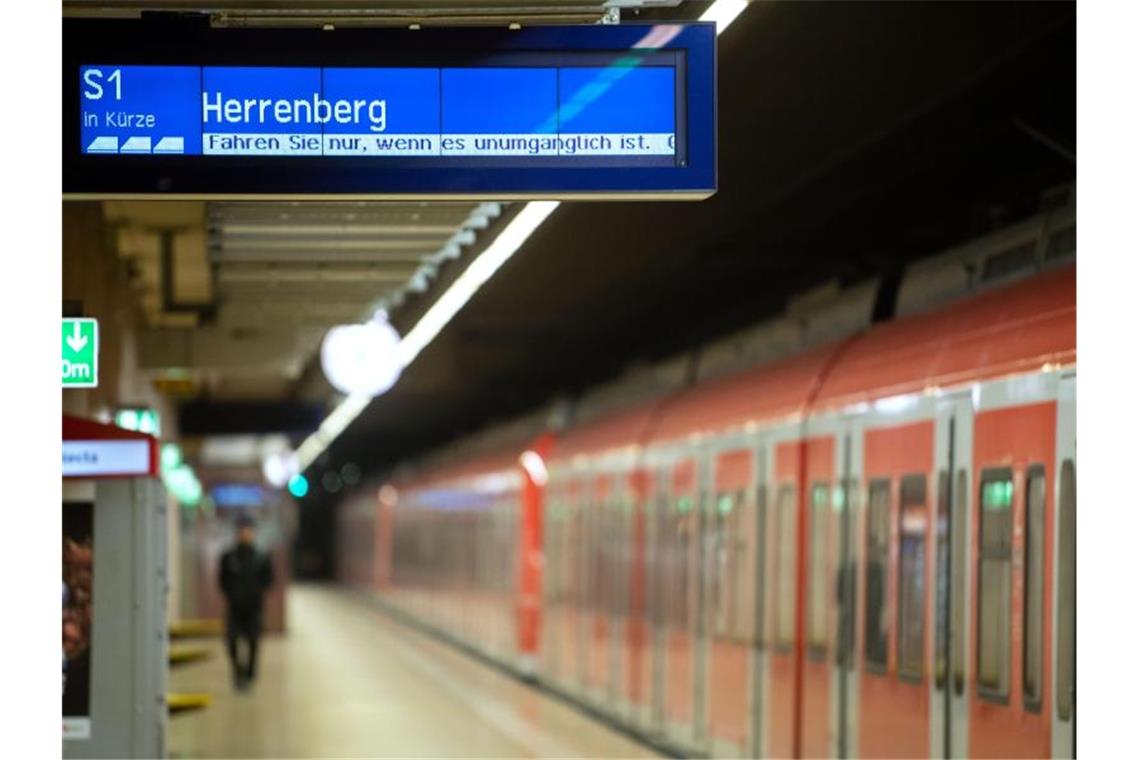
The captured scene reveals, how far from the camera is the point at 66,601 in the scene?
33.8 ft

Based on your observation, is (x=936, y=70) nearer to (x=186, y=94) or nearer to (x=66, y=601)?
(x=66, y=601)

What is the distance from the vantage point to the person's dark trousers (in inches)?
915

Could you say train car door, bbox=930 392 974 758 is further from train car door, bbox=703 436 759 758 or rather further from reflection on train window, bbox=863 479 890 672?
train car door, bbox=703 436 759 758

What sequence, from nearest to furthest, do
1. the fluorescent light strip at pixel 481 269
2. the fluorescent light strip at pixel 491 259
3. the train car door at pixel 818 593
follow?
the fluorescent light strip at pixel 491 259, the fluorescent light strip at pixel 481 269, the train car door at pixel 818 593

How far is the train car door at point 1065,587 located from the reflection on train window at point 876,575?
242cm

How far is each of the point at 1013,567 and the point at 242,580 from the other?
15.5 metres

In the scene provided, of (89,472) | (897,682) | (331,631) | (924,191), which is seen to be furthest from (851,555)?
(331,631)

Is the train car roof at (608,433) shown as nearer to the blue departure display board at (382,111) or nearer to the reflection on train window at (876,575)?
the reflection on train window at (876,575)

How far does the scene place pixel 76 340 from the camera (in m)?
9.30

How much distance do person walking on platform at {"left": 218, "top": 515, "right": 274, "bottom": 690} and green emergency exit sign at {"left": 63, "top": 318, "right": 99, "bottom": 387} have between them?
558 inches

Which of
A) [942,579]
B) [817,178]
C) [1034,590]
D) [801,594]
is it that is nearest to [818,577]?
[801,594]

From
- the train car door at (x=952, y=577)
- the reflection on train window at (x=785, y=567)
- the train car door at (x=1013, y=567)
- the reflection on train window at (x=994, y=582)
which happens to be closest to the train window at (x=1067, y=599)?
the train car door at (x=1013, y=567)

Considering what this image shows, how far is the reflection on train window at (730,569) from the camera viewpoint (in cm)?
1405

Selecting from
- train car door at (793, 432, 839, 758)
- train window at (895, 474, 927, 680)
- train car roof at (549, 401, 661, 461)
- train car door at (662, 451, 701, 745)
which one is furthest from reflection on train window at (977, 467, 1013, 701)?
train car roof at (549, 401, 661, 461)
